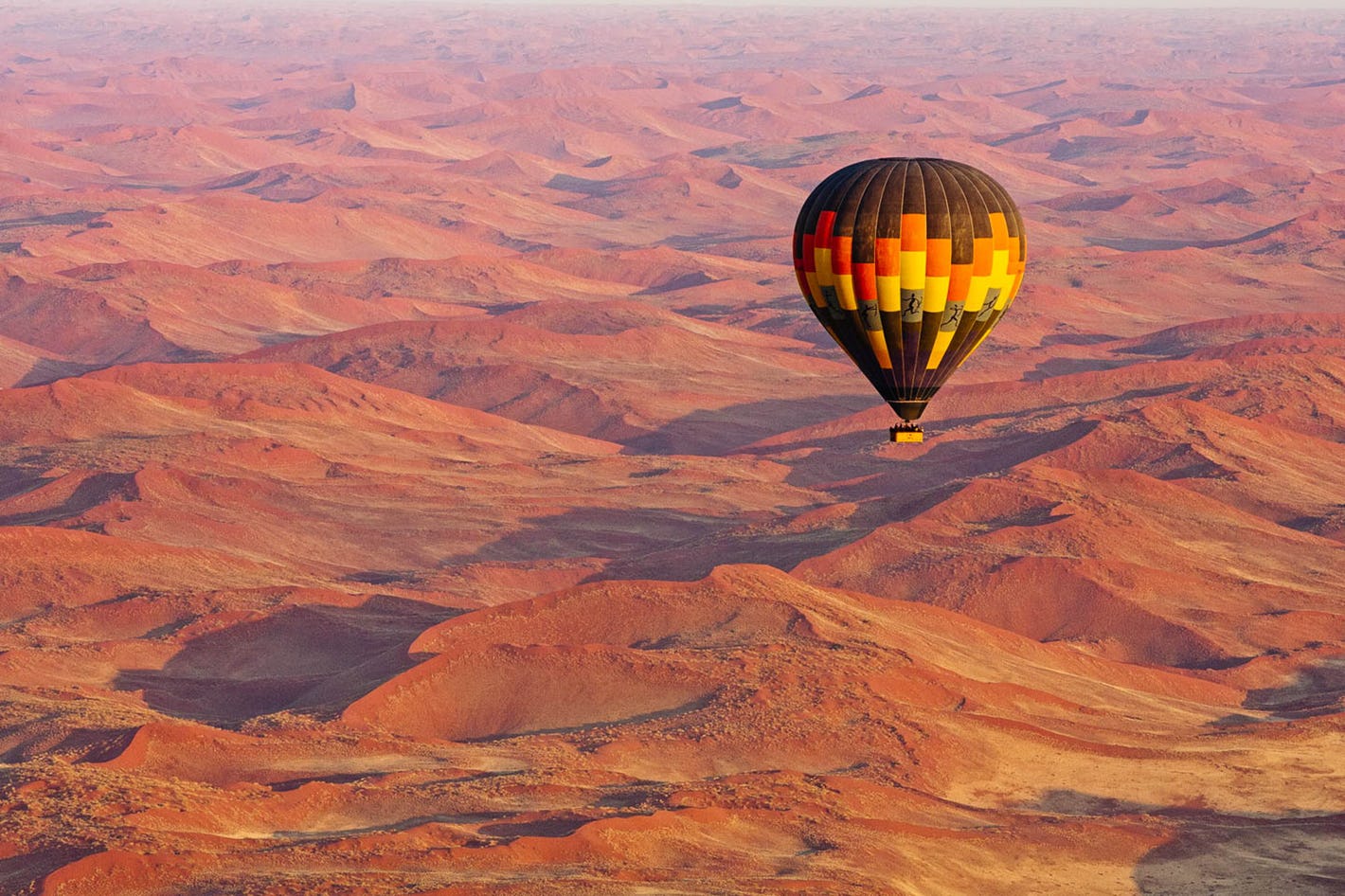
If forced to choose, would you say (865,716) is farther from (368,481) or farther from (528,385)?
(528,385)

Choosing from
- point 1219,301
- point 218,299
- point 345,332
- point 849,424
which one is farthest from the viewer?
point 1219,301

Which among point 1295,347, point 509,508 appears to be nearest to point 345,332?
point 509,508

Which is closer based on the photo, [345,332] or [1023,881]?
[1023,881]

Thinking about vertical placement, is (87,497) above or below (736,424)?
above

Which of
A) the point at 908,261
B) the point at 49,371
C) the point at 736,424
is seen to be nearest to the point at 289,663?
the point at 908,261

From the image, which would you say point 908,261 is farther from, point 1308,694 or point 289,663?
point 289,663

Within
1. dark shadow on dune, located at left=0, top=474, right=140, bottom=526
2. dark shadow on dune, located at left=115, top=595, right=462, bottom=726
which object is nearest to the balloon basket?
dark shadow on dune, located at left=115, top=595, right=462, bottom=726
